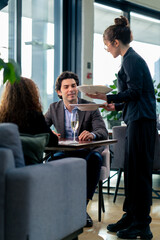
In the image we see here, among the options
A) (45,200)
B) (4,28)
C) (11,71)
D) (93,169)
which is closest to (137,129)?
(93,169)

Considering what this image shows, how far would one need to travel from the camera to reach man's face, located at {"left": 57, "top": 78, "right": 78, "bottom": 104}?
3.22m

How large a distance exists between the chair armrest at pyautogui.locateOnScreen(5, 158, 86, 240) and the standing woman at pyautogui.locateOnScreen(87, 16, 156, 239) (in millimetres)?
600

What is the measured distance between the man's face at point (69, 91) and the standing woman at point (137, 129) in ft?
2.05

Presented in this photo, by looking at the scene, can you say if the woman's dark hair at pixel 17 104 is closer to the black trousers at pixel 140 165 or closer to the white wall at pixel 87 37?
the black trousers at pixel 140 165

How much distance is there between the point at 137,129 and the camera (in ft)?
8.25

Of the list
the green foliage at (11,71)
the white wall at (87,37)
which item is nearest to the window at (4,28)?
the white wall at (87,37)

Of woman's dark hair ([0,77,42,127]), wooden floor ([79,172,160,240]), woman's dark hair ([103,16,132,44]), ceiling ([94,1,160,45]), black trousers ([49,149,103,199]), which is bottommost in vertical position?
wooden floor ([79,172,160,240])

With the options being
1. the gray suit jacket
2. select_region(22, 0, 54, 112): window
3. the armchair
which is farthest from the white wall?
the armchair

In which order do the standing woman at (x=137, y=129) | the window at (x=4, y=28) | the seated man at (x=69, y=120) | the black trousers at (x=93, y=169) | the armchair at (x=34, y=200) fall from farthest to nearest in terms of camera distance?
1. the window at (x=4, y=28)
2. the seated man at (x=69, y=120)
3. the black trousers at (x=93, y=169)
4. the standing woman at (x=137, y=129)
5. the armchair at (x=34, y=200)

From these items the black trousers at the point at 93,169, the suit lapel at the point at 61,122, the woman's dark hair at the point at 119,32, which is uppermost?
the woman's dark hair at the point at 119,32

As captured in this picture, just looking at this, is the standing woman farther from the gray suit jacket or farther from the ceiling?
the ceiling

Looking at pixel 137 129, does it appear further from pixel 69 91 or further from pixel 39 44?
pixel 39 44

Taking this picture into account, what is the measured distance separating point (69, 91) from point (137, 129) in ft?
3.08

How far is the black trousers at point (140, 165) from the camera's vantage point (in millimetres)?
2525
